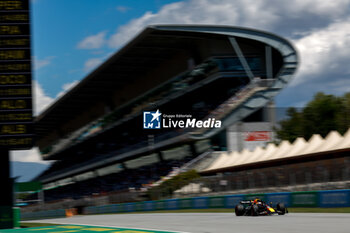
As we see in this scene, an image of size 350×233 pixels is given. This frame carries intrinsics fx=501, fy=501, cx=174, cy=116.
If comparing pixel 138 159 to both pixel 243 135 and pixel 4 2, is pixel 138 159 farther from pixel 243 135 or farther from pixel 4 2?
pixel 4 2

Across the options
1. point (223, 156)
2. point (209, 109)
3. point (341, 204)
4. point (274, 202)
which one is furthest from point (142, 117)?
point (341, 204)

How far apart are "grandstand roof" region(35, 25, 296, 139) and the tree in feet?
25.3

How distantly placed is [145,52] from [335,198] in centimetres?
3462

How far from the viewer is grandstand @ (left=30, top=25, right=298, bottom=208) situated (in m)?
45.6

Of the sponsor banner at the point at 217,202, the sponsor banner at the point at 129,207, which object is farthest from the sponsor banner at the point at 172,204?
the sponsor banner at the point at 129,207

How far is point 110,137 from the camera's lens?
6800 centimetres

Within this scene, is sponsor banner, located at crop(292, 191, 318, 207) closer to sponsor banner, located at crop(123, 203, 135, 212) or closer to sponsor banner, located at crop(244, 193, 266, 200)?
sponsor banner, located at crop(244, 193, 266, 200)

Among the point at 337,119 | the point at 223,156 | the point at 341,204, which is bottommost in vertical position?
the point at 341,204

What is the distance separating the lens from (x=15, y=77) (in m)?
19.5

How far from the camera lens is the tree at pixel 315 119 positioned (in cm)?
5094

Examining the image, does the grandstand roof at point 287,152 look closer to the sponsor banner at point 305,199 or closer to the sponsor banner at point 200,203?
the sponsor banner at point 200,203

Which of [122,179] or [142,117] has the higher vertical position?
[142,117]

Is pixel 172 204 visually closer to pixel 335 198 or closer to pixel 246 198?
pixel 246 198

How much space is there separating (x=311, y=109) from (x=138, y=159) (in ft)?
65.6
